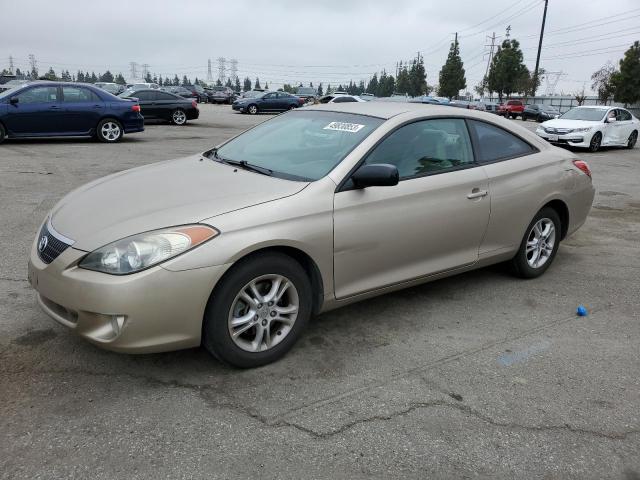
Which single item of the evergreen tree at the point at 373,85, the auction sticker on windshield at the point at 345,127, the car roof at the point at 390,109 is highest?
the car roof at the point at 390,109

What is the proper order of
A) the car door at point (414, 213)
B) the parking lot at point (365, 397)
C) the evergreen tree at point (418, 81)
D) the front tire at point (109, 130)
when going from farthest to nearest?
the evergreen tree at point (418, 81)
the front tire at point (109, 130)
the car door at point (414, 213)
the parking lot at point (365, 397)

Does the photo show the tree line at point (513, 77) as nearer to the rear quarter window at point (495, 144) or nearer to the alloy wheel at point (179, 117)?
the alloy wheel at point (179, 117)

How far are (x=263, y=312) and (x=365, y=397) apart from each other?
0.75m

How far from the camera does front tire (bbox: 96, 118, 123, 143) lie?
1388 cm

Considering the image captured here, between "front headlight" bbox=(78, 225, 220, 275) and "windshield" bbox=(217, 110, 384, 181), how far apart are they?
935 millimetres

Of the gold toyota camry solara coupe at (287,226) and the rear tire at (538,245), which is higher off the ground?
the gold toyota camry solara coupe at (287,226)

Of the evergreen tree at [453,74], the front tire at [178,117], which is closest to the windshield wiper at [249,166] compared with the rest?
the front tire at [178,117]

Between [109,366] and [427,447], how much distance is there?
188 centimetres

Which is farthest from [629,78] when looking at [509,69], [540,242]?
[540,242]

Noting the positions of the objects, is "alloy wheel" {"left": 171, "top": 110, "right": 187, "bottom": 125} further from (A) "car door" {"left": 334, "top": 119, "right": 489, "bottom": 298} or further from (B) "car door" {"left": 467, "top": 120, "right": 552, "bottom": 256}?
(A) "car door" {"left": 334, "top": 119, "right": 489, "bottom": 298}

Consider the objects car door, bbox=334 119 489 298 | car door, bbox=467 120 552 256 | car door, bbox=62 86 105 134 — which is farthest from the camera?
car door, bbox=62 86 105 134

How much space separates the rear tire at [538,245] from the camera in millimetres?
4801

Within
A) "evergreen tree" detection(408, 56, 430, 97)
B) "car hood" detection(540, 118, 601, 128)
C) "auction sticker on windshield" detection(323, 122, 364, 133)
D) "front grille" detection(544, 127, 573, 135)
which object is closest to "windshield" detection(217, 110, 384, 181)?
"auction sticker on windshield" detection(323, 122, 364, 133)

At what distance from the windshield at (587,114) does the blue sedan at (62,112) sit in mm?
13630
